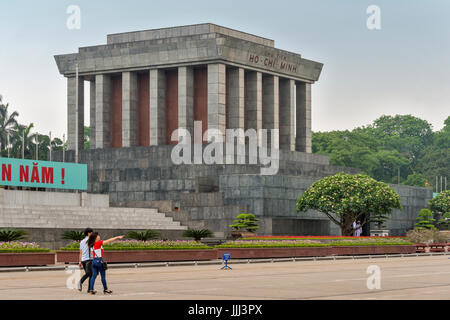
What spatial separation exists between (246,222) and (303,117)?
28.5m

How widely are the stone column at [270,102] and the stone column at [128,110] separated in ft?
43.5

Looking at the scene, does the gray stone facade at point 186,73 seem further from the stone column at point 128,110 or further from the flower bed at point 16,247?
the flower bed at point 16,247

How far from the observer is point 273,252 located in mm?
50375

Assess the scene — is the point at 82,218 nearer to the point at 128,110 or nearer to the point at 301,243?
the point at 301,243

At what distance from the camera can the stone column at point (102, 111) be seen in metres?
79.9

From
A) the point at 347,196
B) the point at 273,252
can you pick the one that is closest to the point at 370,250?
the point at 347,196

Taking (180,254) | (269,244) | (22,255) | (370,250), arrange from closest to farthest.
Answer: (22,255) → (180,254) → (269,244) → (370,250)

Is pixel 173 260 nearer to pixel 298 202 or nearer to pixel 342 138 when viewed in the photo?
pixel 298 202

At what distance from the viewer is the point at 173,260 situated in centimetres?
4484

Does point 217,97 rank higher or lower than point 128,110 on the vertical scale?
higher

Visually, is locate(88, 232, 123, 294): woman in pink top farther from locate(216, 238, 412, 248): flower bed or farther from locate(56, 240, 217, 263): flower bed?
locate(216, 238, 412, 248): flower bed

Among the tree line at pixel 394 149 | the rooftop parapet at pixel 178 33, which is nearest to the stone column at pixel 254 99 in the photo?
the rooftop parapet at pixel 178 33

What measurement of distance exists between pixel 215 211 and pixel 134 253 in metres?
23.2
